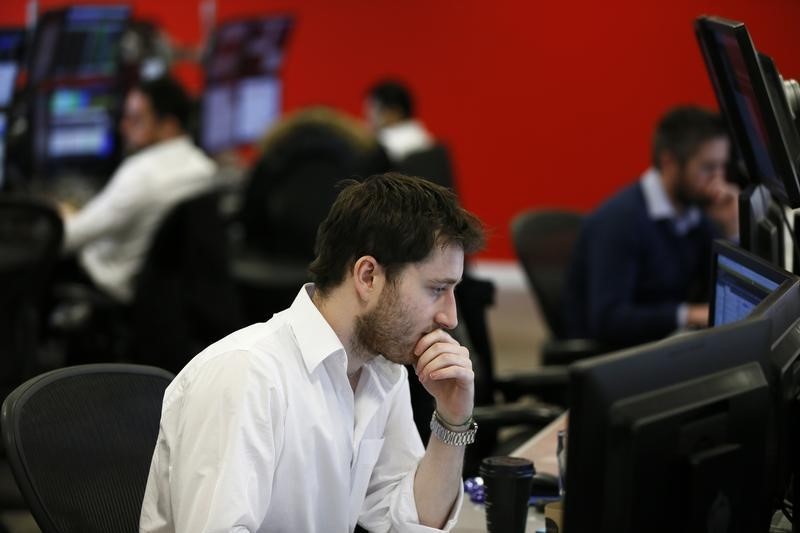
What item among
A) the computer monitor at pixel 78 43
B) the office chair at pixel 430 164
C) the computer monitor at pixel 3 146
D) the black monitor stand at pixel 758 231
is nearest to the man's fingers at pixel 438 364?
the black monitor stand at pixel 758 231

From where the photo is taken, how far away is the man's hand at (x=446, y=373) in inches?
69.8

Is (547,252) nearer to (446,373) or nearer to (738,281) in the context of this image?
(738,281)

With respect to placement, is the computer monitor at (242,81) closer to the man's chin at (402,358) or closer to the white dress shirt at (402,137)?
the white dress shirt at (402,137)

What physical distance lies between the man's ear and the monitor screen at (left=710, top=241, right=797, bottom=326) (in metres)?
0.49

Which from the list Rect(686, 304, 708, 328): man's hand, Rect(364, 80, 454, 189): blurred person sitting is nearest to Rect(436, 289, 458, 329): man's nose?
Rect(686, 304, 708, 328): man's hand

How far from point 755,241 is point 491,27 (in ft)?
19.8

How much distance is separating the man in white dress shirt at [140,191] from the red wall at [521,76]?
3378 mm

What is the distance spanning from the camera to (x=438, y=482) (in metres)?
1.86

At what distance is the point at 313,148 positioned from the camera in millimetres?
5328

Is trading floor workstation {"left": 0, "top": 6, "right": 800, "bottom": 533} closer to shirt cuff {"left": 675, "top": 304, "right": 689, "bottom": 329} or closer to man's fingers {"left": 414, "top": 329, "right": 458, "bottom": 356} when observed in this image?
man's fingers {"left": 414, "top": 329, "right": 458, "bottom": 356}

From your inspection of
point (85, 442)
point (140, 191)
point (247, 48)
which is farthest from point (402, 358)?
point (247, 48)

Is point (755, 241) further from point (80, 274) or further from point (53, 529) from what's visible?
point (80, 274)

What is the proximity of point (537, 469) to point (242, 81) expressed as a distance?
4.64m

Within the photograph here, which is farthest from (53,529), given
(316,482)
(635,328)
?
(635,328)
